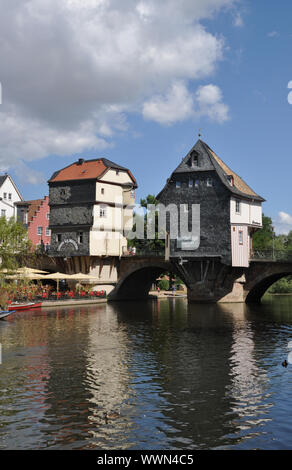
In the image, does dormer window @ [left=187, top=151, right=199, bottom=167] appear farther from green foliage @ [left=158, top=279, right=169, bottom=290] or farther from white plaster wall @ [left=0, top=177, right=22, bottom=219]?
green foliage @ [left=158, top=279, right=169, bottom=290]

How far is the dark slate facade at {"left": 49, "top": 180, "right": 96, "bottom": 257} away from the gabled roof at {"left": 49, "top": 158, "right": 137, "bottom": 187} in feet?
3.12

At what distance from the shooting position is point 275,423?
44.9ft

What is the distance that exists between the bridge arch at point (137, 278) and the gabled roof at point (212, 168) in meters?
11.9

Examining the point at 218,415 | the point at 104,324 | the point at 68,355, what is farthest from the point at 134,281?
the point at 218,415

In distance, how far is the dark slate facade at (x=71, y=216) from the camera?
6494 cm

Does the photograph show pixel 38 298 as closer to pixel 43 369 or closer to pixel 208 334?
pixel 208 334

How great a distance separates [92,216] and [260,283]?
24068 mm

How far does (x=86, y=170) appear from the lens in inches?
2682

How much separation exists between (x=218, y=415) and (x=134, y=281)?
190 feet

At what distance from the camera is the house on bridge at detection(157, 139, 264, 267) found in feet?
186

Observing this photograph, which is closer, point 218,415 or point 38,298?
point 218,415

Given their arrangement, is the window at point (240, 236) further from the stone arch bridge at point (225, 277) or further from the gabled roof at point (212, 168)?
the gabled roof at point (212, 168)

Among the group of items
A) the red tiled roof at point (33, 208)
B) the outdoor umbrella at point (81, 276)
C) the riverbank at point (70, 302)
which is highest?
the red tiled roof at point (33, 208)

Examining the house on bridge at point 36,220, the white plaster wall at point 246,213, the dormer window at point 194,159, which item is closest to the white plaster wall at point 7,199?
the house on bridge at point 36,220
